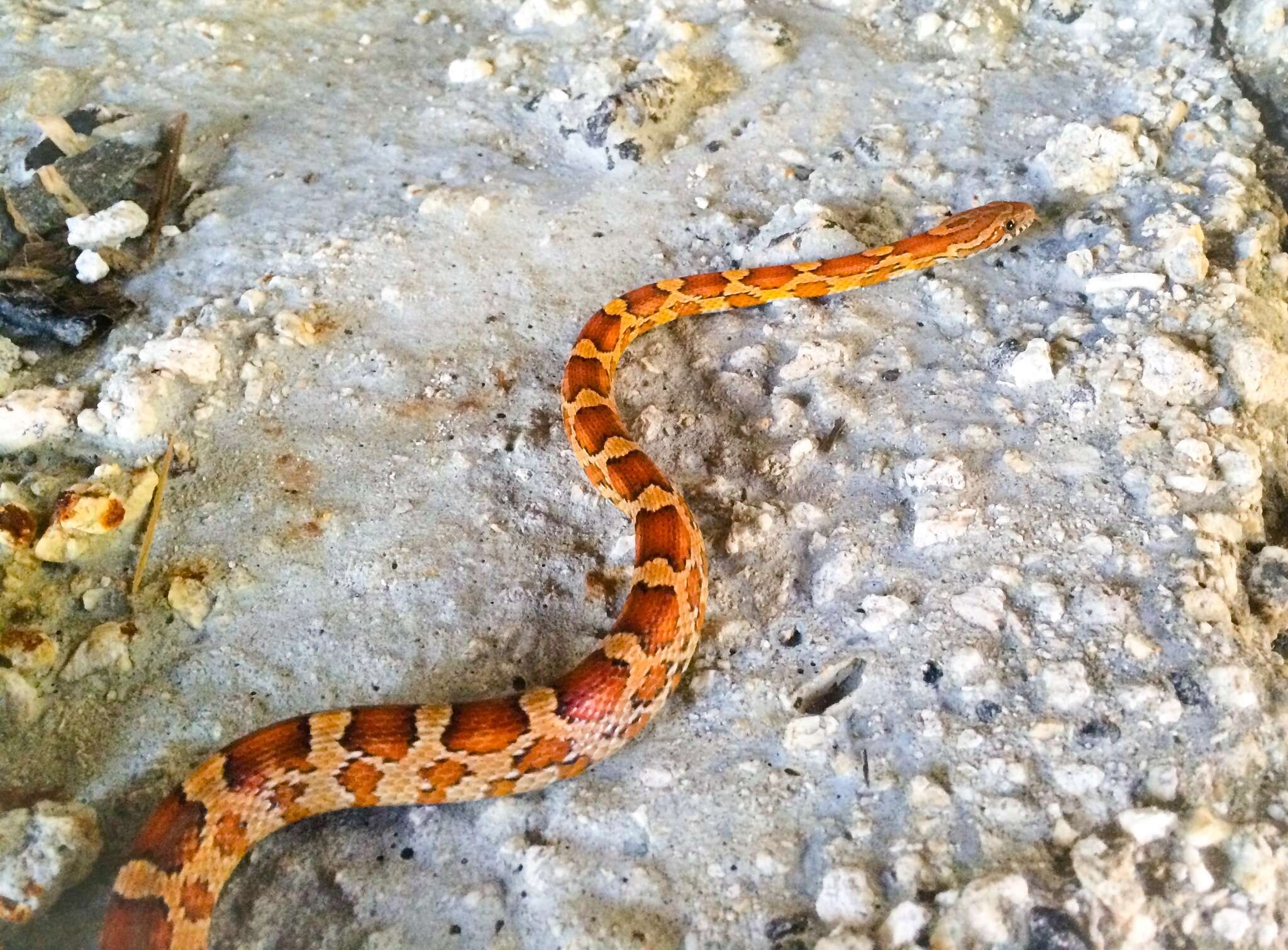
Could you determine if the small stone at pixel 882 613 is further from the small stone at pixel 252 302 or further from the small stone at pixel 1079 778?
the small stone at pixel 252 302

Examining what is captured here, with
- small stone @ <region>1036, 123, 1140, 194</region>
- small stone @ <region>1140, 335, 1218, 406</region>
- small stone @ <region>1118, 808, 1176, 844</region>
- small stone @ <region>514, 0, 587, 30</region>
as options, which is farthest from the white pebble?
small stone @ <region>514, 0, 587, 30</region>

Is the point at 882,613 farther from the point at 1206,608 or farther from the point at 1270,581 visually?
the point at 1270,581

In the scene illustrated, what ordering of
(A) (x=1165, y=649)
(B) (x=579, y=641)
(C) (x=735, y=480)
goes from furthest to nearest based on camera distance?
1. (C) (x=735, y=480)
2. (B) (x=579, y=641)
3. (A) (x=1165, y=649)

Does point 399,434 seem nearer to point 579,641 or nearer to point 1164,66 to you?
point 579,641

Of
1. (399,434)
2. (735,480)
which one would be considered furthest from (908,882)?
(399,434)

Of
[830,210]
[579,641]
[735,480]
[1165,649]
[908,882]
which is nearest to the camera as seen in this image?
[908,882]

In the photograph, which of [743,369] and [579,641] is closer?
[579,641]
